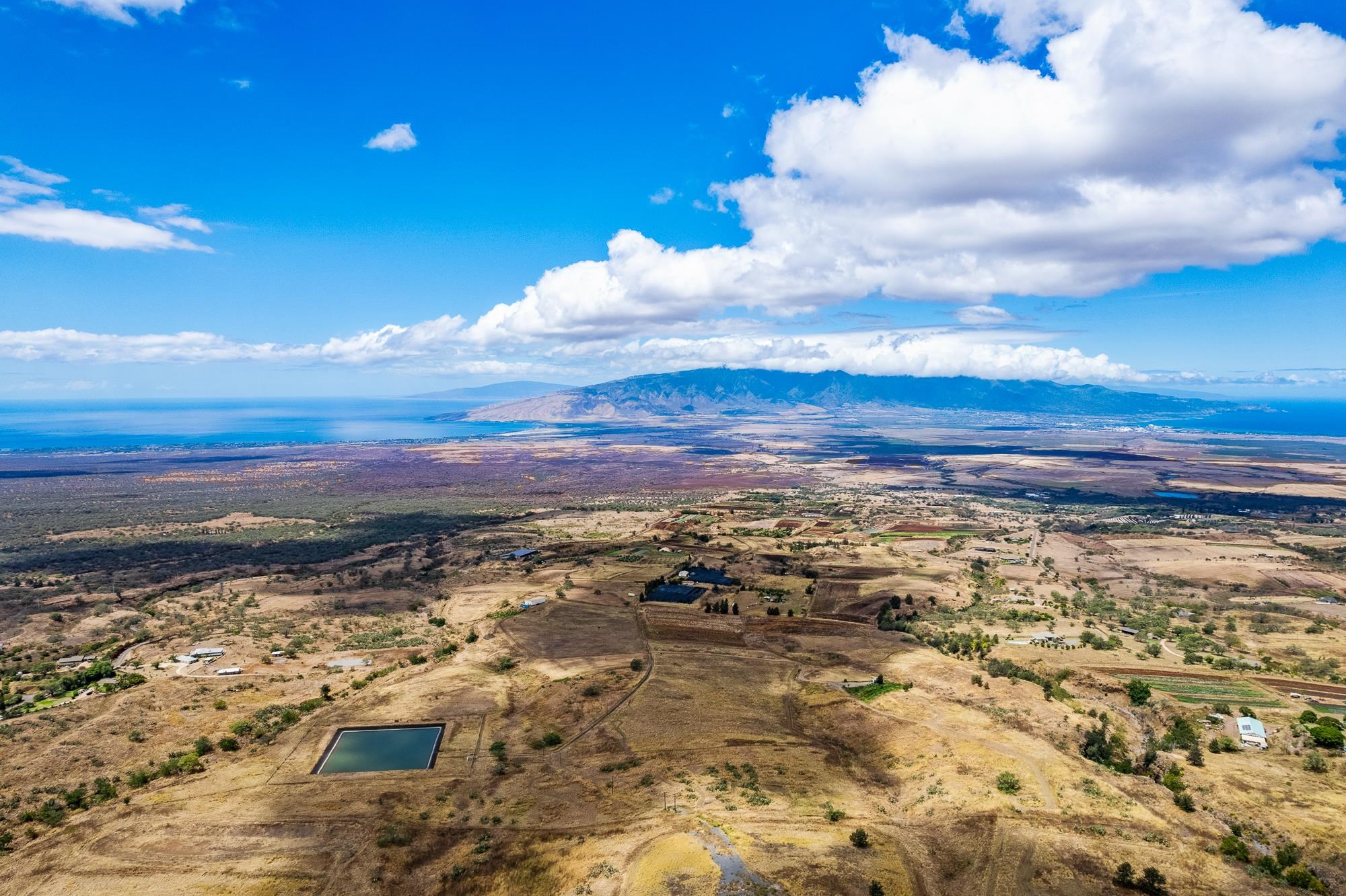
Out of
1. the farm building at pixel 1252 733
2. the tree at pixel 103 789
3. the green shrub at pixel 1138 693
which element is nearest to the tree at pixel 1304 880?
the farm building at pixel 1252 733

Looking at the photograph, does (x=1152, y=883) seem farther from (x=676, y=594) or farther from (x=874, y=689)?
(x=676, y=594)

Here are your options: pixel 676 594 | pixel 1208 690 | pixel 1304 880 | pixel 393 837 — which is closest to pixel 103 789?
pixel 393 837

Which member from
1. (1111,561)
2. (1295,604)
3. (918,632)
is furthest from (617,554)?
(1295,604)

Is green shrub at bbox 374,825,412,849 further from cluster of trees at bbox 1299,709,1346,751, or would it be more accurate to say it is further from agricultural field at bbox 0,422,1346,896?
cluster of trees at bbox 1299,709,1346,751

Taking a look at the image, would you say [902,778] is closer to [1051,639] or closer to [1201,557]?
[1051,639]

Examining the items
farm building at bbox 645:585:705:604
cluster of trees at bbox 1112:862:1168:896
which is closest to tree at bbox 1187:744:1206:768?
cluster of trees at bbox 1112:862:1168:896
